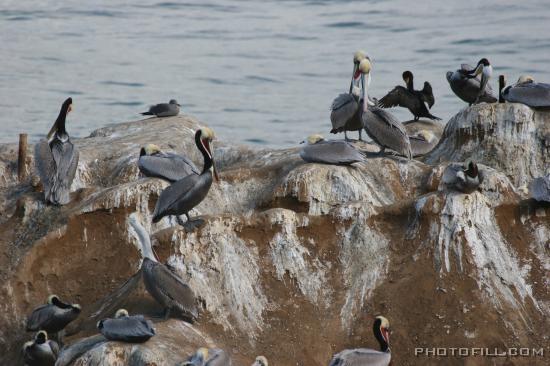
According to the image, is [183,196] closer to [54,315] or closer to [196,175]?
[196,175]

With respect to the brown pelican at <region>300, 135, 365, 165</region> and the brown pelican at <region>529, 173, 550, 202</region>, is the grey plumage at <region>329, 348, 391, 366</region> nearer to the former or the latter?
the brown pelican at <region>529, 173, 550, 202</region>

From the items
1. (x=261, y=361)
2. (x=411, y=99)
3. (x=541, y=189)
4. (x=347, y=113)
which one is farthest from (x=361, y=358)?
(x=411, y=99)

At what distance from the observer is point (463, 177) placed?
16953mm

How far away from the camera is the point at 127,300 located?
55.4 feet

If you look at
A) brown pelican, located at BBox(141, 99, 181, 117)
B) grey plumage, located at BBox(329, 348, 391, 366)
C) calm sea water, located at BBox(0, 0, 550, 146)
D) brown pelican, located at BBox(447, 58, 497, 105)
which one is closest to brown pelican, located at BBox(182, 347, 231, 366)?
grey plumage, located at BBox(329, 348, 391, 366)

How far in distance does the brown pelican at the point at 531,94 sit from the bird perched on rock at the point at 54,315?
7.61 metres

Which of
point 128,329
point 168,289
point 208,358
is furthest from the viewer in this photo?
point 168,289

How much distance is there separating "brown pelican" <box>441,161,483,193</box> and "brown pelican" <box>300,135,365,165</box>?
1.74 m

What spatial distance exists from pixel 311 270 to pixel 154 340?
3.10 meters

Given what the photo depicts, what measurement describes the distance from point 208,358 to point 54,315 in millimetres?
3277

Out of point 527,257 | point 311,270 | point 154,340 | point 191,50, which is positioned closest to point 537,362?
point 527,257

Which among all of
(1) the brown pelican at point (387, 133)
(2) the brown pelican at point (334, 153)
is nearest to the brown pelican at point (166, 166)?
(2) the brown pelican at point (334, 153)

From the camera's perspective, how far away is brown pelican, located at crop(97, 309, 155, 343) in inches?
578

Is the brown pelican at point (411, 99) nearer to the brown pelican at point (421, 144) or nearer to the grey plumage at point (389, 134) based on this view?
the brown pelican at point (421, 144)
